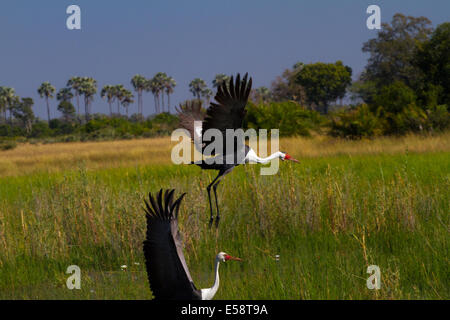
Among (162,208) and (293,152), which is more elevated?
(162,208)

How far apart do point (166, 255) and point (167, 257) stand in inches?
0.7

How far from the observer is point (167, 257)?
3.38 metres

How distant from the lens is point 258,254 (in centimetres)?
622

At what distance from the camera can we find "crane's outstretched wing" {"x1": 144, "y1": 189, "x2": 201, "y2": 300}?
3297mm

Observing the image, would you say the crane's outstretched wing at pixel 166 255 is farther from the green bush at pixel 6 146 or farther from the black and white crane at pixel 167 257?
the green bush at pixel 6 146

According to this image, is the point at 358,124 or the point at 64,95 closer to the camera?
the point at 358,124

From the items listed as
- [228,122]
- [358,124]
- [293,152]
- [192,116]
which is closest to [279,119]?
[358,124]

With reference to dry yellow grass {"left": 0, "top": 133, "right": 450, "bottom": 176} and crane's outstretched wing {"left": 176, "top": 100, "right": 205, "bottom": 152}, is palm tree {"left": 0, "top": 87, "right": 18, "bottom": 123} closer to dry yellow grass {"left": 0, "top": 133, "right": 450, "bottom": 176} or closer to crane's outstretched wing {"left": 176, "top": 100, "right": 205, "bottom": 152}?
dry yellow grass {"left": 0, "top": 133, "right": 450, "bottom": 176}

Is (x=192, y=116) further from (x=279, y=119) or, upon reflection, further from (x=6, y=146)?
(x=6, y=146)

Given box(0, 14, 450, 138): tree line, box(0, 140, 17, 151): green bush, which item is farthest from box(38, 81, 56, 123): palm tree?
box(0, 140, 17, 151): green bush

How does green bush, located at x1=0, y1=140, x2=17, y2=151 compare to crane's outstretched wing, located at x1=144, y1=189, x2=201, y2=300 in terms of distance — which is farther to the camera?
green bush, located at x1=0, y1=140, x2=17, y2=151

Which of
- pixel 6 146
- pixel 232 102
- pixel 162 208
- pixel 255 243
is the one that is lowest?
pixel 255 243
